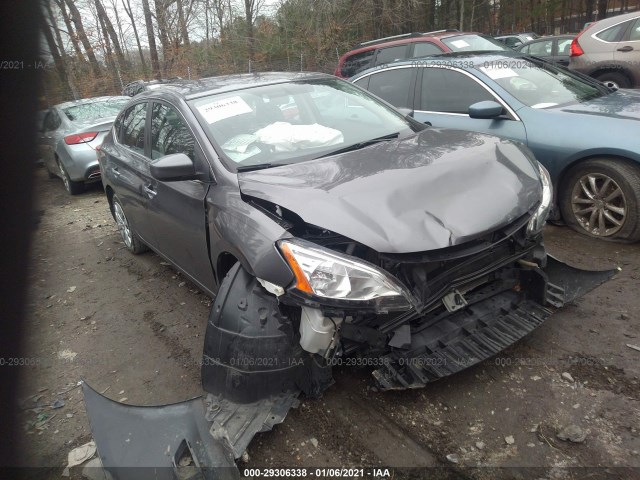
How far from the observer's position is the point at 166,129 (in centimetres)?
343

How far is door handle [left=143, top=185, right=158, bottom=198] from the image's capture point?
3543 mm

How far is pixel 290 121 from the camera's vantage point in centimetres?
324

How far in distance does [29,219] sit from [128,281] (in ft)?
3.49

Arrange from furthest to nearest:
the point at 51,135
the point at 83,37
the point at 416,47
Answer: the point at 83,37 → the point at 51,135 → the point at 416,47

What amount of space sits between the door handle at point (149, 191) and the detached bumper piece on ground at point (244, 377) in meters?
1.51

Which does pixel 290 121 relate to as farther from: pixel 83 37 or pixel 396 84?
pixel 83 37

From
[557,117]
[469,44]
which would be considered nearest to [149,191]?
[557,117]

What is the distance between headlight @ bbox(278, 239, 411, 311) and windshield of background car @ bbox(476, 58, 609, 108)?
3.21 metres

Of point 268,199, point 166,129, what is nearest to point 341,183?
point 268,199

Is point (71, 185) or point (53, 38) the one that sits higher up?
point (53, 38)

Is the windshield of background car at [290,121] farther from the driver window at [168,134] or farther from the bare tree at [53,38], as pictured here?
the bare tree at [53,38]

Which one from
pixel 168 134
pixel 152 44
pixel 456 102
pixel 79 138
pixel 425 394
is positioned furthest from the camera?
A: pixel 152 44

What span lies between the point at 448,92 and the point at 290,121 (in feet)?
8.06

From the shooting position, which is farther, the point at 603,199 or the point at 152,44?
the point at 152,44
